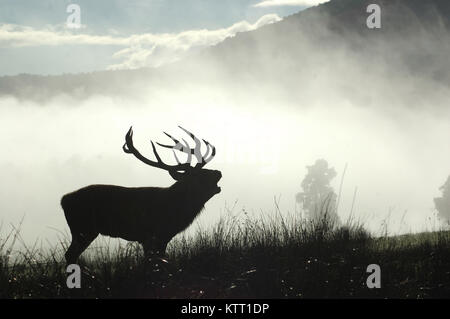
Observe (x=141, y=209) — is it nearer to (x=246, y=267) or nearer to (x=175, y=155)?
(x=175, y=155)

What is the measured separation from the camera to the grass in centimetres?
718

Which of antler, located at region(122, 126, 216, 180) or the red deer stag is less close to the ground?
antler, located at region(122, 126, 216, 180)

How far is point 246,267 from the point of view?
8.13 metres

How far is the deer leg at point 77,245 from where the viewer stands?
8219 mm

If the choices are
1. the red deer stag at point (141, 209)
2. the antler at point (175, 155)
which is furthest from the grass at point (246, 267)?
the antler at point (175, 155)

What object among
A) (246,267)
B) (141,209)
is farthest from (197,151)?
(246,267)

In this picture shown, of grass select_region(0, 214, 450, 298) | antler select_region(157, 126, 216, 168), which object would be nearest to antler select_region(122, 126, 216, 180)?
antler select_region(157, 126, 216, 168)

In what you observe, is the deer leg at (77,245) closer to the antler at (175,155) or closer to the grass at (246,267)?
the grass at (246,267)

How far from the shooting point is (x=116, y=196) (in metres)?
9.06

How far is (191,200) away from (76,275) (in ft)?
8.52

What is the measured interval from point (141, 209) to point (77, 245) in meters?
1.10

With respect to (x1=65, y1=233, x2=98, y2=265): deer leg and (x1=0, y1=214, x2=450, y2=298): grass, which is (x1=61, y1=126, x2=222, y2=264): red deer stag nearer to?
(x1=65, y1=233, x2=98, y2=265): deer leg
